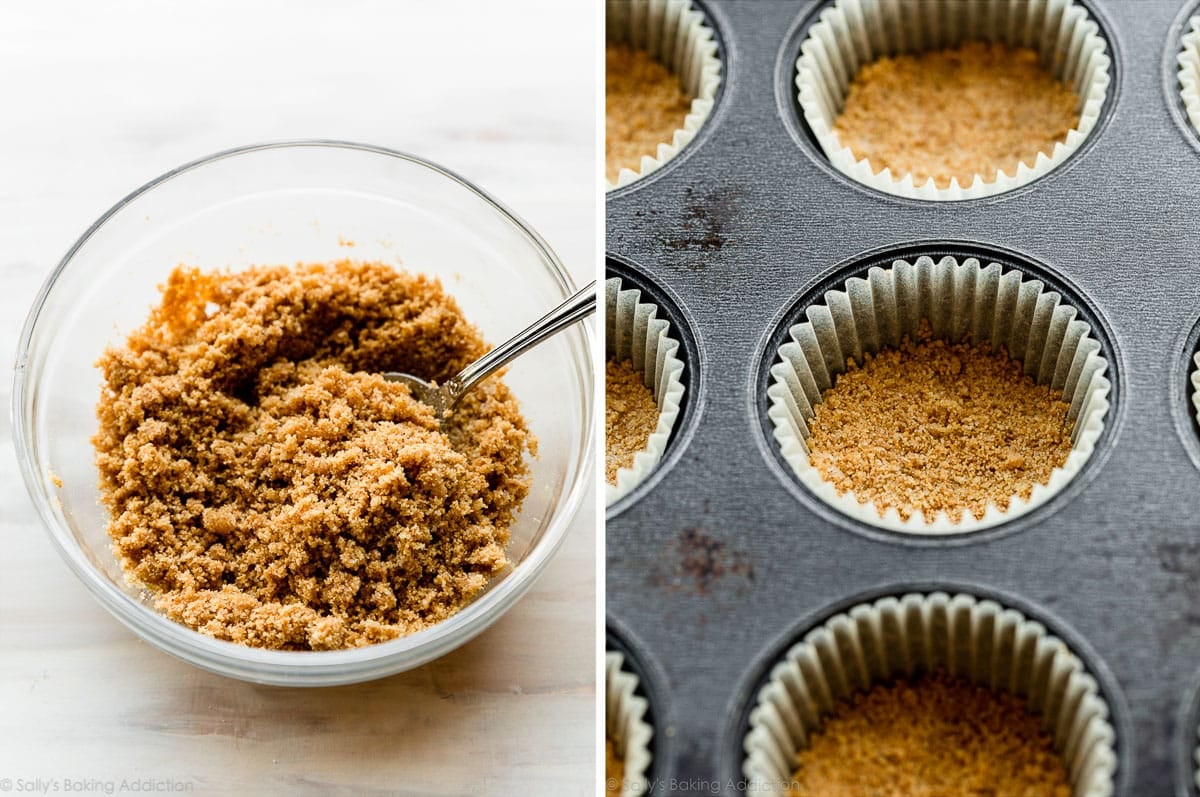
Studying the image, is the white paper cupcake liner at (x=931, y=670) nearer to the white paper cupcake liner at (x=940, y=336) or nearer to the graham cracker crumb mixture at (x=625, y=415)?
the white paper cupcake liner at (x=940, y=336)

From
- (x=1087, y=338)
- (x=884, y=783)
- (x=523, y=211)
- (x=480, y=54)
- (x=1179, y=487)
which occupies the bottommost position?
(x=884, y=783)

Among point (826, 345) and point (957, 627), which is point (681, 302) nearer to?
point (826, 345)

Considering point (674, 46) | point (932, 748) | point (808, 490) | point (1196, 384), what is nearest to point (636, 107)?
point (674, 46)

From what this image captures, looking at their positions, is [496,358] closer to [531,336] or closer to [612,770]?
[531,336]

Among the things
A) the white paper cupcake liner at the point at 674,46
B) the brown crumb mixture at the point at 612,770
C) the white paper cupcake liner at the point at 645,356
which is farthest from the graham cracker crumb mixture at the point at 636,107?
the brown crumb mixture at the point at 612,770

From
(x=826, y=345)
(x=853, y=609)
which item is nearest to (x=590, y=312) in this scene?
(x=826, y=345)

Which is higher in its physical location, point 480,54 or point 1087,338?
point 480,54

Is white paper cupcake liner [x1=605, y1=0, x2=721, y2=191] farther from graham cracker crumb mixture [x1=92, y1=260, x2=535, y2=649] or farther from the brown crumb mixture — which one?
the brown crumb mixture

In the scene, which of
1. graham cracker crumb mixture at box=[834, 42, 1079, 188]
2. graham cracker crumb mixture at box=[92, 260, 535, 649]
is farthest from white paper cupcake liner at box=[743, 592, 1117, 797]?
graham cracker crumb mixture at box=[834, 42, 1079, 188]
